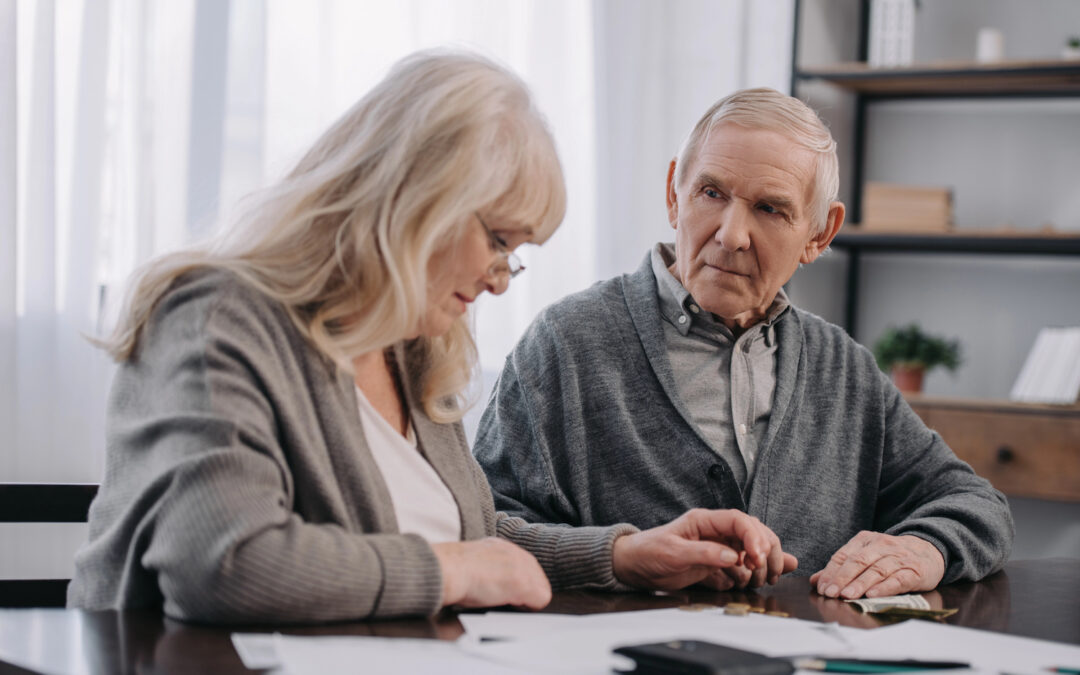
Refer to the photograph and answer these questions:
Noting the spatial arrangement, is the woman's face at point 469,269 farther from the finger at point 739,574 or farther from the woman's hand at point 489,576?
the finger at point 739,574

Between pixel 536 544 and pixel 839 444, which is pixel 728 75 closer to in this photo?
pixel 839 444

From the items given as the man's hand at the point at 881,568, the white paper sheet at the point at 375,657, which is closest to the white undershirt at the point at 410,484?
the white paper sheet at the point at 375,657

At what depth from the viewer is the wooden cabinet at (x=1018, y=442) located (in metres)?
3.15

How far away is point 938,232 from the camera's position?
3.40 metres

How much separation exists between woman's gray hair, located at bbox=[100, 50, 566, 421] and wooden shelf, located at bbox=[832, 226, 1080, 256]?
97.3 inches

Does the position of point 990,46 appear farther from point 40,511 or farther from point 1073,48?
point 40,511

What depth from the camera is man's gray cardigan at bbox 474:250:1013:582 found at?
1640mm

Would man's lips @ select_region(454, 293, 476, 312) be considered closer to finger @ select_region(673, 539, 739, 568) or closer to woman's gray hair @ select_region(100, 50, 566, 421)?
woman's gray hair @ select_region(100, 50, 566, 421)

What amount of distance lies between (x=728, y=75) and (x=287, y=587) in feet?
9.83

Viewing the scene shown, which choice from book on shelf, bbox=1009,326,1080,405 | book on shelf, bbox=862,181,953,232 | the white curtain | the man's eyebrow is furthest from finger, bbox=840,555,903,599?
book on shelf, bbox=862,181,953,232

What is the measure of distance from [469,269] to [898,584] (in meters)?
0.64

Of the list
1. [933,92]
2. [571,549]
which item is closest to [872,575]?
[571,549]

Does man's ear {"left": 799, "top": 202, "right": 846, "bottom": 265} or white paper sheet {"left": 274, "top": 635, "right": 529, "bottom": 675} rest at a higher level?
man's ear {"left": 799, "top": 202, "right": 846, "bottom": 265}

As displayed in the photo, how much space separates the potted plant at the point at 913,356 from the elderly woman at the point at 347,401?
2350 mm
